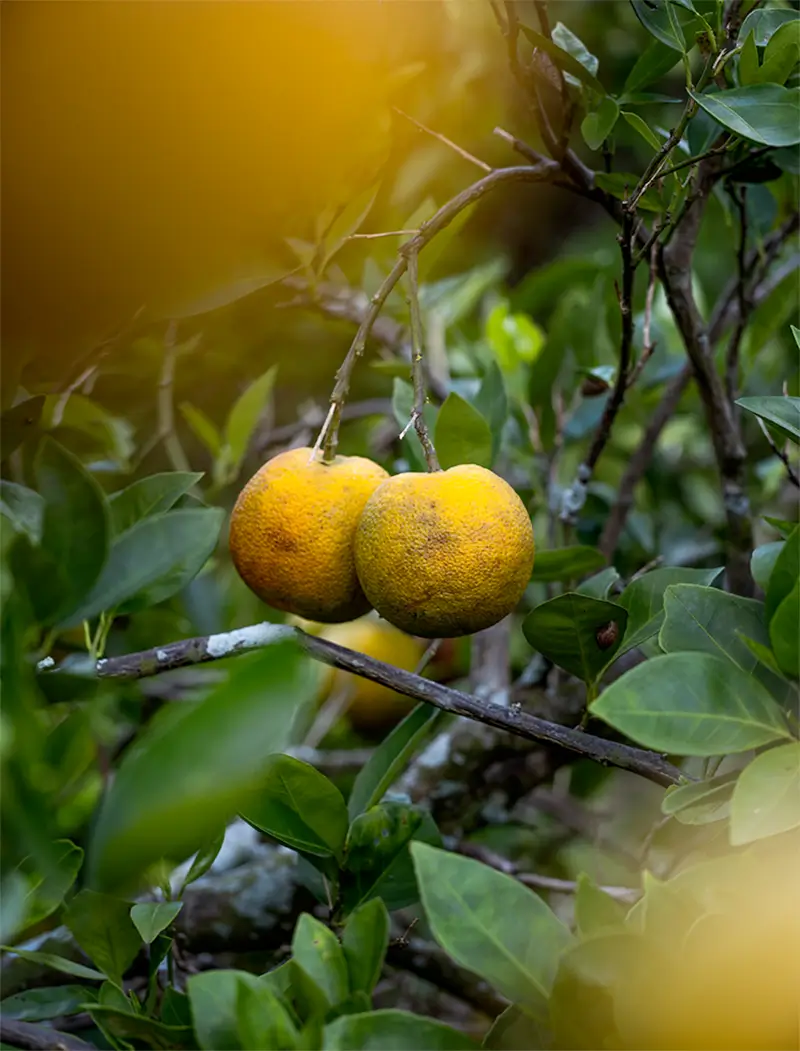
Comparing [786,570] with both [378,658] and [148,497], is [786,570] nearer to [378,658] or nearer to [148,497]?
[148,497]

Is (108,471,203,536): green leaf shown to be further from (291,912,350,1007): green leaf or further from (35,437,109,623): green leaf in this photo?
(291,912,350,1007): green leaf

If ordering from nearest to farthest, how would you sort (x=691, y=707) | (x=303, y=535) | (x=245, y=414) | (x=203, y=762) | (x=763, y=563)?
(x=203, y=762)
(x=691, y=707)
(x=763, y=563)
(x=303, y=535)
(x=245, y=414)

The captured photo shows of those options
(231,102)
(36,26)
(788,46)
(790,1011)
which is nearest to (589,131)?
(788,46)

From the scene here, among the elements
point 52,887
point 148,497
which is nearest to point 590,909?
point 52,887

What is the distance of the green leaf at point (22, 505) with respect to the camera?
0.71m

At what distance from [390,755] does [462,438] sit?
0.22 metres

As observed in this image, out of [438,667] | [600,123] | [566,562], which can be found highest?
[600,123]

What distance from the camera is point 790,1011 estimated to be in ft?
1.26

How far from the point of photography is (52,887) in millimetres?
498

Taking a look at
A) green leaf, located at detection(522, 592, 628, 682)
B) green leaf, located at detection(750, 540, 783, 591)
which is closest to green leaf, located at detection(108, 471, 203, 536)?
green leaf, located at detection(522, 592, 628, 682)

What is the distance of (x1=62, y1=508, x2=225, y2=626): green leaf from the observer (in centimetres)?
56

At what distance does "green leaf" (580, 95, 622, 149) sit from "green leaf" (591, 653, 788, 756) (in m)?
0.37

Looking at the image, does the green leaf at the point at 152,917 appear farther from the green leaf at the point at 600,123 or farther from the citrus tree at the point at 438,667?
the green leaf at the point at 600,123

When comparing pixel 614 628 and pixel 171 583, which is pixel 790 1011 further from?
pixel 171 583
